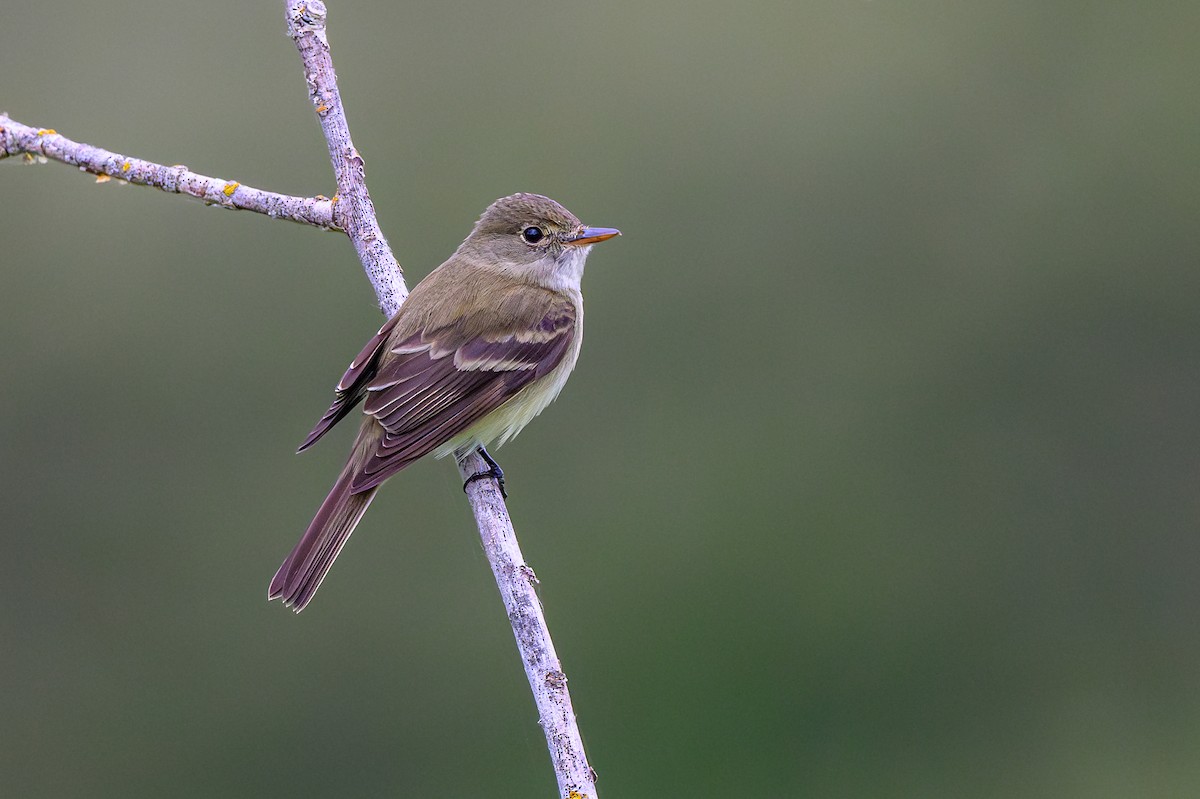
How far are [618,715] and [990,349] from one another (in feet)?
14.4

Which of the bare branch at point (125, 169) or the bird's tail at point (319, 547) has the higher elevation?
the bare branch at point (125, 169)

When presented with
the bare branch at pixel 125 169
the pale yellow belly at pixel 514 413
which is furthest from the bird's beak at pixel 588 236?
the bare branch at pixel 125 169

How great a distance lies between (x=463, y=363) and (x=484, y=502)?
0.79m

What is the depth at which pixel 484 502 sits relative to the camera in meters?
5.29

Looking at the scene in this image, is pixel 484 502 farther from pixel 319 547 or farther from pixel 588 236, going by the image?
pixel 588 236

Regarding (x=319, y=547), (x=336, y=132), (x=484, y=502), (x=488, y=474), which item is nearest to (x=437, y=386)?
(x=488, y=474)

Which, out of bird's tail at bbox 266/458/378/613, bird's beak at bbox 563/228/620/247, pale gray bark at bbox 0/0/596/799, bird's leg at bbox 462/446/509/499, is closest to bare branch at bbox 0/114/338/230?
pale gray bark at bbox 0/0/596/799

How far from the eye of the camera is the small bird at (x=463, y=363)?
18.0 ft

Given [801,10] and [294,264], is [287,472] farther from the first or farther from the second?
[801,10]

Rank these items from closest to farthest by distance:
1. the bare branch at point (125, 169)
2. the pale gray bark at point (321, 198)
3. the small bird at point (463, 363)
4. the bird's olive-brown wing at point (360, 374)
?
the pale gray bark at point (321, 198), the bare branch at point (125, 169), the small bird at point (463, 363), the bird's olive-brown wing at point (360, 374)

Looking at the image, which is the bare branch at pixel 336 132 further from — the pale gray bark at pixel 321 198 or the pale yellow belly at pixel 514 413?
the pale yellow belly at pixel 514 413

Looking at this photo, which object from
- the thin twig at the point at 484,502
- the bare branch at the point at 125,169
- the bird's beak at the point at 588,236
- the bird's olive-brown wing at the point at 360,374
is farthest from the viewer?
the bird's beak at the point at 588,236

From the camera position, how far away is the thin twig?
4133mm

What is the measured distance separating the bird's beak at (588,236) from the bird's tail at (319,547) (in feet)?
5.43
